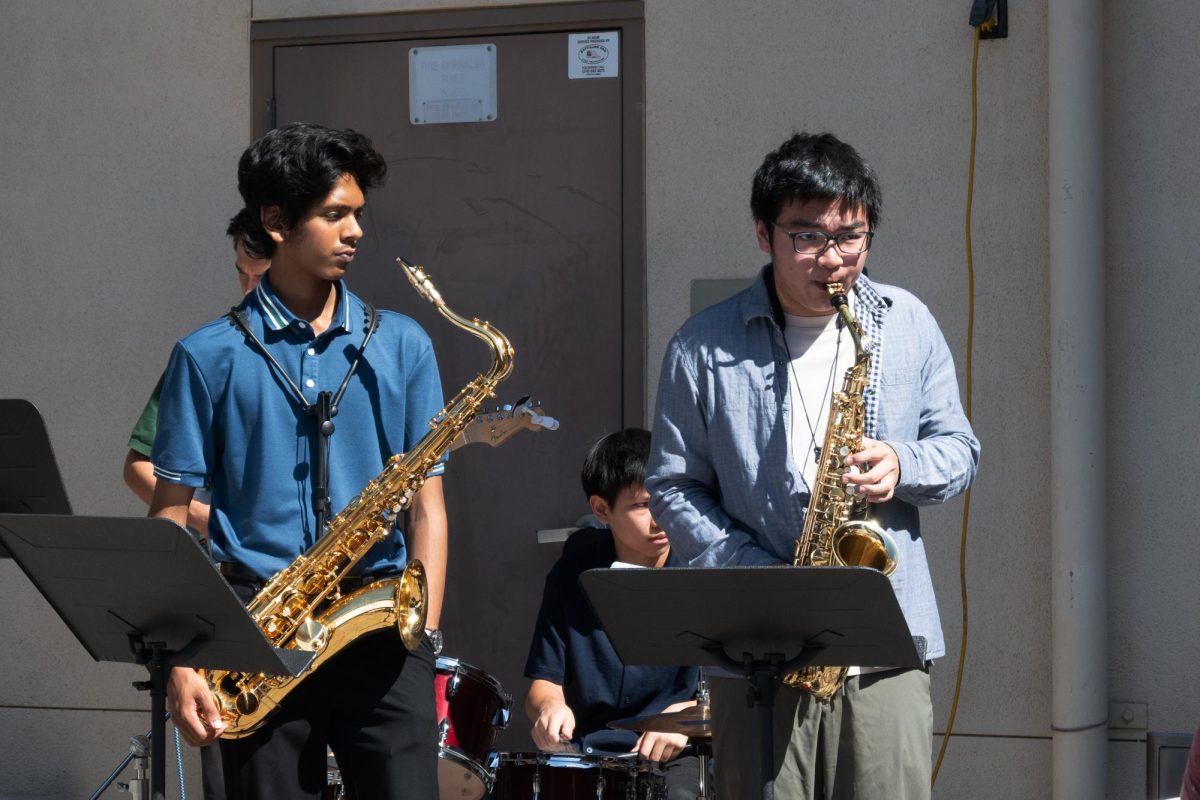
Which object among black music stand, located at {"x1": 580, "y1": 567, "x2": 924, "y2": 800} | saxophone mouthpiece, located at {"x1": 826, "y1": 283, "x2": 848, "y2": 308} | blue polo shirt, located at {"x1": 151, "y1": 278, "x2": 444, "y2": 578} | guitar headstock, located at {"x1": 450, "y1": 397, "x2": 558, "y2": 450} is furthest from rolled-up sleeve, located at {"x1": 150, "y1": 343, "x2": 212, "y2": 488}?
saxophone mouthpiece, located at {"x1": 826, "y1": 283, "x2": 848, "y2": 308}

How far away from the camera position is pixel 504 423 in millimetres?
4230

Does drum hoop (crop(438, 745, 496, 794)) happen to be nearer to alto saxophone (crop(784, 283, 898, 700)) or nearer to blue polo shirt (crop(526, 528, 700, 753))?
blue polo shirt (crop(526, 528, 700, 753))

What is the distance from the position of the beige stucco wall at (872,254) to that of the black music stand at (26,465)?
6.39 feet

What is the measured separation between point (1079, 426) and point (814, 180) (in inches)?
80.7

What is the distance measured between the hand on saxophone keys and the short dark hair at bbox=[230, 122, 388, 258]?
4.69ft

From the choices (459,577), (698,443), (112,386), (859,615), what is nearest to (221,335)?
(698,443)

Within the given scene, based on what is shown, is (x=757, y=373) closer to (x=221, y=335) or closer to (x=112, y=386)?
(x=221, y=335)

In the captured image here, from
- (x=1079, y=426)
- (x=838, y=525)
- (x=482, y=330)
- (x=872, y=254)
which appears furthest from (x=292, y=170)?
(x=1079, y=426)

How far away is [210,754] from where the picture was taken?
417cm

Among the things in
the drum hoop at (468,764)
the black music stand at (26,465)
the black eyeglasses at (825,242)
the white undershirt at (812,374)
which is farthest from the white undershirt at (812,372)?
the black music stand at (26,465)

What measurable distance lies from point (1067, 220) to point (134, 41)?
3.54 m

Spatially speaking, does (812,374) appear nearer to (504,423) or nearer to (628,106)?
(504,423)

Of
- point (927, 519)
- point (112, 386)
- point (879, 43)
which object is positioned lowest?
point (927, 519)

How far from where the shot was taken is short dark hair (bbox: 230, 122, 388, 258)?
147 inches
